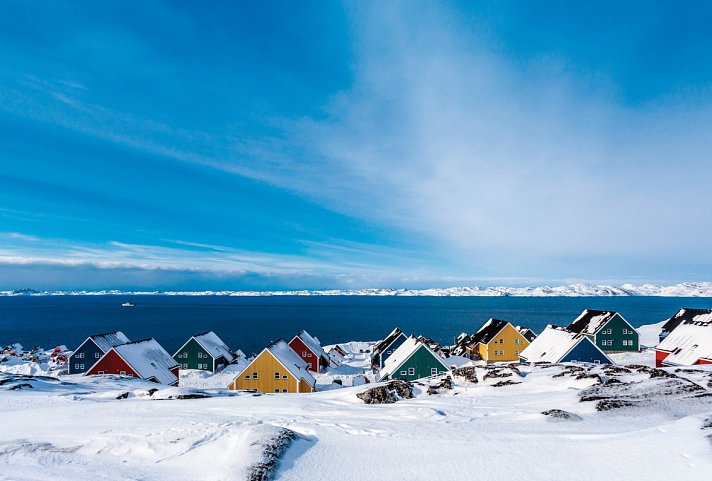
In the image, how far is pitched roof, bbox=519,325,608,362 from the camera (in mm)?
46594

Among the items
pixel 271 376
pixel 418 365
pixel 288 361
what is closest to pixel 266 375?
pixel 271 376

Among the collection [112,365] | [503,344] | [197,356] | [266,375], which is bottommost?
[197,356]

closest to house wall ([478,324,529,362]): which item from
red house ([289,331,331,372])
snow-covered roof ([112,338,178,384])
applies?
red house ([289,331,331,372])

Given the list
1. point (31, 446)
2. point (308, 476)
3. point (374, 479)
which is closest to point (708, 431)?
point (374, 479)

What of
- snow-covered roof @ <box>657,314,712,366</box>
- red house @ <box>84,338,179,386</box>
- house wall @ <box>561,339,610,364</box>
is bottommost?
red house @ <box>84,338,179,386</box>

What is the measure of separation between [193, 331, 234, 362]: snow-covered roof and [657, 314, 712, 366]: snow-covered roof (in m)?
64.7

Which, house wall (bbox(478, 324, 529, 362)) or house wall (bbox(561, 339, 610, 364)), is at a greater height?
house wall (bbox(561, 339, 610, 364))

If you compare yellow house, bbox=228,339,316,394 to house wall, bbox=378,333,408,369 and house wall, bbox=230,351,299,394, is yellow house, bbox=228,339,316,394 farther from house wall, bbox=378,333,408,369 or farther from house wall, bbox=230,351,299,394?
house wall, bbox=378,333,408,369

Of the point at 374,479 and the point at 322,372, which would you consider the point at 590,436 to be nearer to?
the point at 374,479

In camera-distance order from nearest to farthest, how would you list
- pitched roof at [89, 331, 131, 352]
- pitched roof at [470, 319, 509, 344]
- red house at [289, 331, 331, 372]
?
1. pitched roof at [89, 331, 131, 352]
2. pitched roof at [470, 319, 509, 344]
3. red house at [289, 331, 331, 372]

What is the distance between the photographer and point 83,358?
58.7 meters

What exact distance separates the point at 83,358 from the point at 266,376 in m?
34.5

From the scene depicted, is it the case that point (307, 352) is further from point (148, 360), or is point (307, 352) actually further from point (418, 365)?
point (418, 365)

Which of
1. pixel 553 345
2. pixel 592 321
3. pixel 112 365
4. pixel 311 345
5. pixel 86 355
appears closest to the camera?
pixel 112 365
